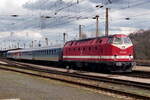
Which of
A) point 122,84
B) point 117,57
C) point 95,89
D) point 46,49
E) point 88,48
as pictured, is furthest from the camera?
point 46,49

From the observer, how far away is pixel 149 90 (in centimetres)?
1706

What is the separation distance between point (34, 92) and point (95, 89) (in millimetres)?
3356

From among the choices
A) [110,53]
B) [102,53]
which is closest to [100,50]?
[102,53]

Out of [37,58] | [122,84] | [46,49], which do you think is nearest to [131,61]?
[122,84]

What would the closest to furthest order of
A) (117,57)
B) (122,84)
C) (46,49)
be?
1. (122,84)
2. (117,57)
3. (46,49)

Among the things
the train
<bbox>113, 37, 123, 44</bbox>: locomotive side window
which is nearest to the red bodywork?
the train

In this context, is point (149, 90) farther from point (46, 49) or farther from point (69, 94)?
point (46, 49)

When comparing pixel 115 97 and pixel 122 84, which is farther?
pixel 122 84

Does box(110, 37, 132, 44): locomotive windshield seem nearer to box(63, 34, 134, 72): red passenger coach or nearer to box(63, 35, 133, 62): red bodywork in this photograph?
box(63, 34, 134, 72): red passenger coach

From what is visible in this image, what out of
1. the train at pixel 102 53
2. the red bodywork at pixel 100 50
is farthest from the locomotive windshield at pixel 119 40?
the red bodywork at pixel 100 50

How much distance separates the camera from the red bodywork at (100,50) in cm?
2938

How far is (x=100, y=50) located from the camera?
30.8 metres

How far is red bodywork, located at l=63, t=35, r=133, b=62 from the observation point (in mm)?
29375

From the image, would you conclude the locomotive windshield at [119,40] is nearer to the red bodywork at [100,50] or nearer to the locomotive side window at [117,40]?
the locomotive side window at [117,40]
